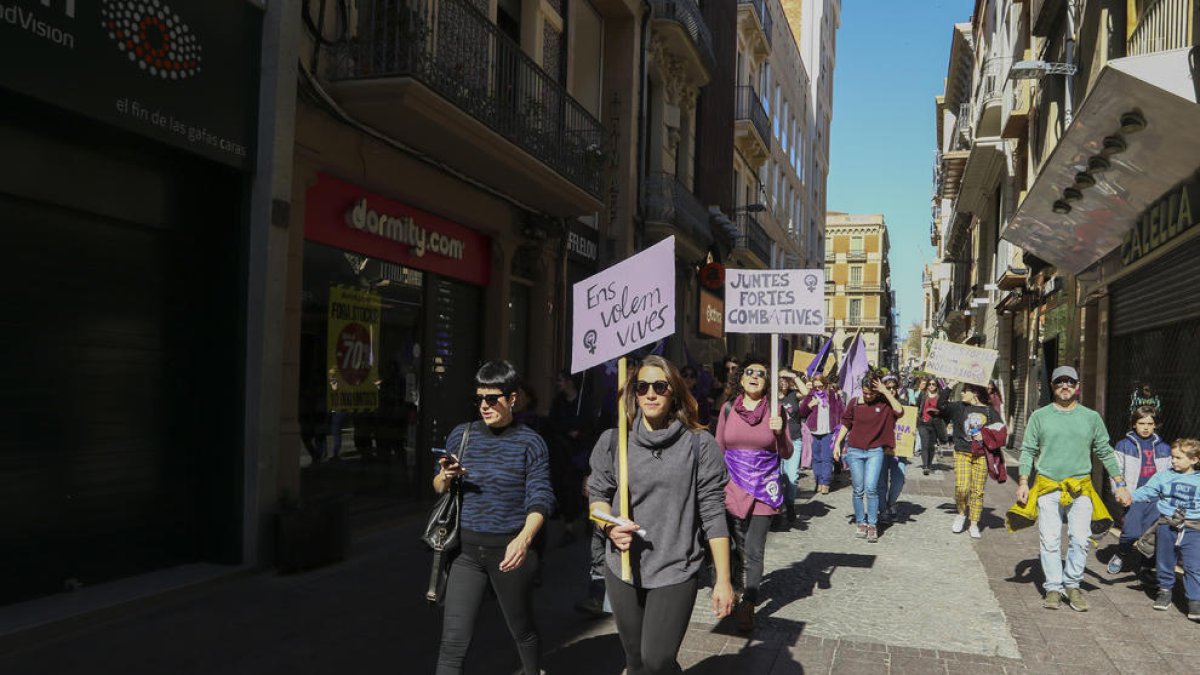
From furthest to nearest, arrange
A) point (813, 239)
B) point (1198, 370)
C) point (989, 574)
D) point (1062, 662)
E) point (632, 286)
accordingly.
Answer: point (813, 239), point (1198, 370), point (989, 574), point (1062, 662), point (632, 286)

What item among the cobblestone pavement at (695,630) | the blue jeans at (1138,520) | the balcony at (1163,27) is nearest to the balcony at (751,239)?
the balcony at (1163,27)

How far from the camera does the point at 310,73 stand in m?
7.97

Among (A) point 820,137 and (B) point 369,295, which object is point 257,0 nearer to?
(B) point 369,295

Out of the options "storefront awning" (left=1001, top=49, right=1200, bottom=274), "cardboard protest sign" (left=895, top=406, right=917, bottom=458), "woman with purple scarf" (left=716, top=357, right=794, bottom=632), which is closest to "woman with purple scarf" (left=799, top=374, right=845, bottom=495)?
"cardboard protest sign" (left=895, top=406, right=917, bottom=458)

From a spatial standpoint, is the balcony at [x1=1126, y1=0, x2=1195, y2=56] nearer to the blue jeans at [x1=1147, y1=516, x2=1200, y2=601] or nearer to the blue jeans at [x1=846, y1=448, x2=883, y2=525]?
the blue jeans at [x1=1147, y1=516, x2=1200, y2=601]

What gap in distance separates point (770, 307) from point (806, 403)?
8.97ft

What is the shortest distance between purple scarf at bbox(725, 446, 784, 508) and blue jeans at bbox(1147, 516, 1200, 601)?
3052 mm

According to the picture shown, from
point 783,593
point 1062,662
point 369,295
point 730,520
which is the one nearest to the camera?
point 1062,662

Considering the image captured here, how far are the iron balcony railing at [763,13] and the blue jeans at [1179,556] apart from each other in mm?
23435

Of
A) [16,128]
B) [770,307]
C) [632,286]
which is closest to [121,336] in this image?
[16,128]

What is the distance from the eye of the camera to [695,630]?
5.86 metres

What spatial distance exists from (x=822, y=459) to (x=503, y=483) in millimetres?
9639

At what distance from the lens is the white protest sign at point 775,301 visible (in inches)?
311

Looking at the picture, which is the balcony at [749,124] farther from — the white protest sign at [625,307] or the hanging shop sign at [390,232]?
the white protest sign at [625,307]
